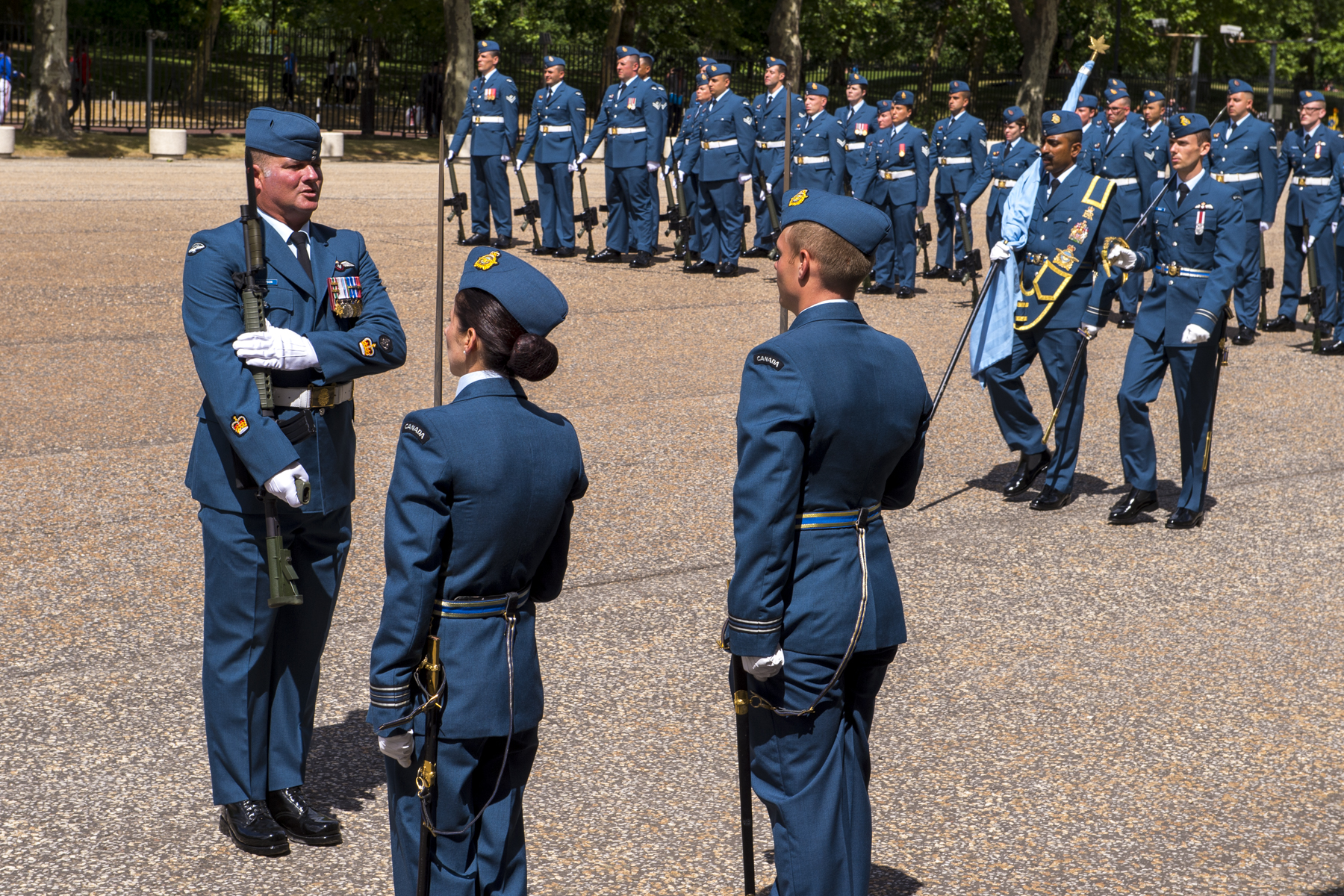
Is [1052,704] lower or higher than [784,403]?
lower

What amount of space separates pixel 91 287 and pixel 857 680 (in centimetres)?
1110

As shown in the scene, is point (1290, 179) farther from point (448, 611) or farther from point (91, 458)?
point (448, 611)

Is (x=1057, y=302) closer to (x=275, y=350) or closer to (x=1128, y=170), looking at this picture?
(x=275, y=350)

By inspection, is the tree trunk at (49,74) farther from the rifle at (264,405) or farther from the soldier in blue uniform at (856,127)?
the rifle at (264,405)

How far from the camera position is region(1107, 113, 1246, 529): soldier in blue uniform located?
7738 mm

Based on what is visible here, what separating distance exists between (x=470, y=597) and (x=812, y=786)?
2.92 ft

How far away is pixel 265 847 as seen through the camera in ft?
13.7

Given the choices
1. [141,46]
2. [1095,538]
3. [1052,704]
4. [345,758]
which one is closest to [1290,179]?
[1095,538]

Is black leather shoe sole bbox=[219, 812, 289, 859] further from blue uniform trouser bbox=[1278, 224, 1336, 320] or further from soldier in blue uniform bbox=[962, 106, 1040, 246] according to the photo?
blue uniform trouser bbox=[1278, 224, 1336, 320]

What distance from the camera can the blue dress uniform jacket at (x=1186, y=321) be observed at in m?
7.75

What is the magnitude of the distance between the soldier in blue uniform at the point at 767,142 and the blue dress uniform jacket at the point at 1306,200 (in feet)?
17.0

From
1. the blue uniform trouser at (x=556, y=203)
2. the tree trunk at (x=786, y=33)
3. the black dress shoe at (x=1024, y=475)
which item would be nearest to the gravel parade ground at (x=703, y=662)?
the black dress shoe at (x=1024, y=475)

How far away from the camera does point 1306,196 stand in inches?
560

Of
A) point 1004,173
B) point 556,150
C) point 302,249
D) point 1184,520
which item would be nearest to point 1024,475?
point 1184,520
